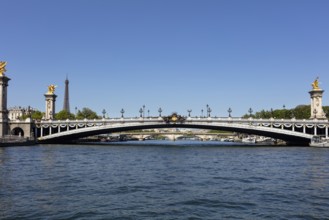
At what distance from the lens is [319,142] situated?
67.2 m

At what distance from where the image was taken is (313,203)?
56.4 feet

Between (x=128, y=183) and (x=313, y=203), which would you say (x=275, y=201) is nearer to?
(x=313, y=203)

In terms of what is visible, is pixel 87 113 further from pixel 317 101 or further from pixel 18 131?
pixel 317 101

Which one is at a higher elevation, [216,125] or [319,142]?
[216,125]

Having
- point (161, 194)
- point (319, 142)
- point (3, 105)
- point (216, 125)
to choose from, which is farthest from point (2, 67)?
point (161, 194)

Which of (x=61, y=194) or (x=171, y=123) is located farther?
(x=171, y=123)

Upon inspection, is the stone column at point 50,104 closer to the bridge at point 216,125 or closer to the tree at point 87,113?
the bridge at point 216,125

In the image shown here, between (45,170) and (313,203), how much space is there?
61.8ft

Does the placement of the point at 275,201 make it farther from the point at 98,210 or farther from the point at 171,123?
the point at 171,123

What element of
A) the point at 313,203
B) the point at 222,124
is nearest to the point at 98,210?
the point at 313,203

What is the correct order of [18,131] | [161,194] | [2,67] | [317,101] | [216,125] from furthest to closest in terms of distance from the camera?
[18,131]
[317,101]
[2,67]
[216,125]
[161,194]

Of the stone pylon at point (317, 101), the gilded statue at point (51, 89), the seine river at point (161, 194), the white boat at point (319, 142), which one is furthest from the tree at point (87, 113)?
the seine river at point (161, 194)

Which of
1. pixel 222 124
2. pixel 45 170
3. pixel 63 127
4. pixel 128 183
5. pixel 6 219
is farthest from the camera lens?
pixel 63 127

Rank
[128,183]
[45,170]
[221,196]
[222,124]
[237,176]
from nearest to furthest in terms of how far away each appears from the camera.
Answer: [221,196] → [128,183] → [237,176] → [45,170] → [222,124]
